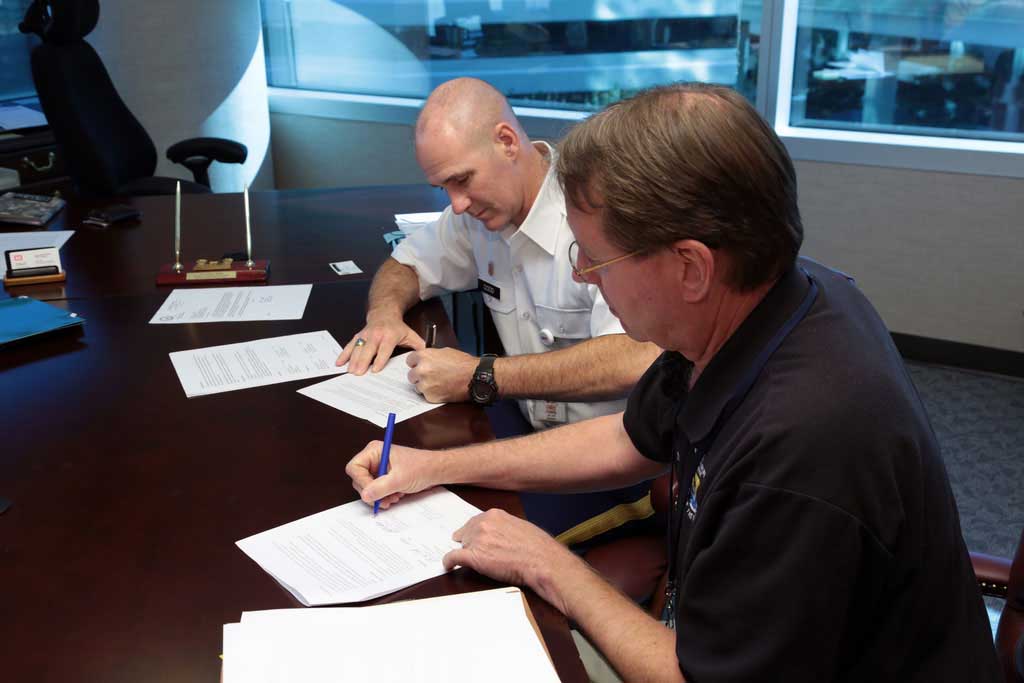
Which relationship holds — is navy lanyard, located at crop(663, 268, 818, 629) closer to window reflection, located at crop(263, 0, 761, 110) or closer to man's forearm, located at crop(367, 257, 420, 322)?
man's forearm, located at crop(367, 257, 420, 322)

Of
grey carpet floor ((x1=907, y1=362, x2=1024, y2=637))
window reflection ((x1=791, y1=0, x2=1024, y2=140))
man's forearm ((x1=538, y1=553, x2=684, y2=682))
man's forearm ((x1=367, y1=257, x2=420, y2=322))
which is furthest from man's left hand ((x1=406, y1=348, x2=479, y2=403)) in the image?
window reflection ((x1=791, y1=0, x2=1024, y2=140))

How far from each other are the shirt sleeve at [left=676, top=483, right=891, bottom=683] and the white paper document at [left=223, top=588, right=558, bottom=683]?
7.6 inches

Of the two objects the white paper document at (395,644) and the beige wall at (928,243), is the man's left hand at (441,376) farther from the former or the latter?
the beige wall at (928,243)

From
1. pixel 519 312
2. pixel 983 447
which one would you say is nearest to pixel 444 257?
pixel 519 312

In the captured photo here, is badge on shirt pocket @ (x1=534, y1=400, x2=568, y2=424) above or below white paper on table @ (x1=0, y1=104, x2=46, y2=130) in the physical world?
below

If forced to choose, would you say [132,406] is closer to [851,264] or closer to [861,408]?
[861,408]

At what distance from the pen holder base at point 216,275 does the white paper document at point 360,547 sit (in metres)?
1.16

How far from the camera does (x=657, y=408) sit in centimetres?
139

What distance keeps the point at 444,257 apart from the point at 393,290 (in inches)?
7.0

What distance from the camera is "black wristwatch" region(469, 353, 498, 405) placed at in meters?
1.74

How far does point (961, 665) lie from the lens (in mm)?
988

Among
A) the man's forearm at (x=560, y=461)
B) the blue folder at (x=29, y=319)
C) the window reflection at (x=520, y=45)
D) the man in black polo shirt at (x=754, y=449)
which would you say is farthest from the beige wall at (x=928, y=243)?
the blue folder at (x=29, y=319)

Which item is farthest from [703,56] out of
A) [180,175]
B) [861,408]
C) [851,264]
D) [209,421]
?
[861,408]

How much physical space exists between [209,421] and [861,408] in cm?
112
